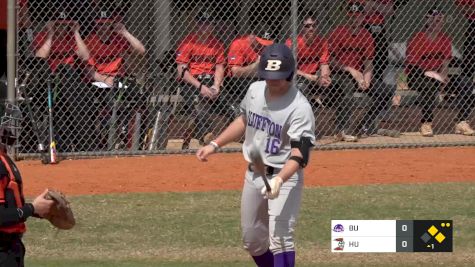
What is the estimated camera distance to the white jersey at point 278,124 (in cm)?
809

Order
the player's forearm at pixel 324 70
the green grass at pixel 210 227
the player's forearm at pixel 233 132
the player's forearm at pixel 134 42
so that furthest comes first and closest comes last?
1. the player's forearm at pixel 324 70
2. the player's forearm at pixel 134 42
3. the green grass at pixel 210 227
4. the player's forearm at pixel 233 132

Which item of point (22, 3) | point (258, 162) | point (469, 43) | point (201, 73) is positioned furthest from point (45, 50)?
point (258, 162)

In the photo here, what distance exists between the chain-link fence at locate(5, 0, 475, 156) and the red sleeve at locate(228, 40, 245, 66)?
0.02 metres

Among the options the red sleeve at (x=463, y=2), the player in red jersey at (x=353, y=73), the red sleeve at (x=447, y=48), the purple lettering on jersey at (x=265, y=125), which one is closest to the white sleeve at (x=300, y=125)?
the purple lettering on jersey at (x=265, y=125)

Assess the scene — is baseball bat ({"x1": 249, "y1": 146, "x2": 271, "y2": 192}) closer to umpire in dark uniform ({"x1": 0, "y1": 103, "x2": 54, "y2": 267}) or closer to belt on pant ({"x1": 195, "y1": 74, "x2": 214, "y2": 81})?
umpire in dark uniform ({"x1": 0, "y1": 103, "x2": 54, "y2": 267})

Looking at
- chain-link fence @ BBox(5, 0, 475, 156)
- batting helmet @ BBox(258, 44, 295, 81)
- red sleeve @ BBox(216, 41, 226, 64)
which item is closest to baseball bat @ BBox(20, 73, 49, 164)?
chain-link fence @ BBox(5, 0, 475, 156)

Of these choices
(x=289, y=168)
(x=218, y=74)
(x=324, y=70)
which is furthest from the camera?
(x=324, y=70)

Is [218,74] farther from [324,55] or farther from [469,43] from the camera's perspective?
[469,43]

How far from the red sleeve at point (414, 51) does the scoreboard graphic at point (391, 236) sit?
5.31 metres

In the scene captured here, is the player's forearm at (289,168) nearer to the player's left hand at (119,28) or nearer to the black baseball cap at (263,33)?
the player's left hand at (119,28)

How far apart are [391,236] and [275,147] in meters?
2.82

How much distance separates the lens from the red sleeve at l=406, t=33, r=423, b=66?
15977 mm

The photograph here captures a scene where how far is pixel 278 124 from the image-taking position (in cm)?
817

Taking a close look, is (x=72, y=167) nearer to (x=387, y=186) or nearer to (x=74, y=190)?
(x=74, y=190)
